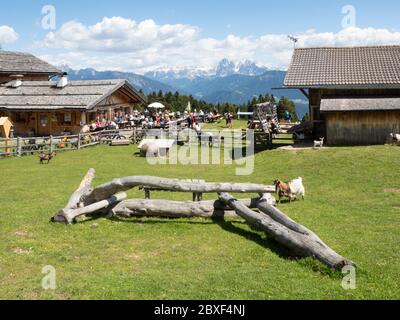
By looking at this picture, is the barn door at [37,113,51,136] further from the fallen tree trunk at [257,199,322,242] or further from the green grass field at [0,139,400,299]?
the fallen tree trunk at [257,199,322,242]

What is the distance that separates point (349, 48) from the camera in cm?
3306

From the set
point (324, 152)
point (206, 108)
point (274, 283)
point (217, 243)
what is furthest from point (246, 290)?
point (206, 108)

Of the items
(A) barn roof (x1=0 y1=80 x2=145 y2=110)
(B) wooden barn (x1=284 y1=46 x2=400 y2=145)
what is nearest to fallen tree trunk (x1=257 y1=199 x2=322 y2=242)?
(B) wooden barn (x1=284 y1=46 x2=400 y2=145)

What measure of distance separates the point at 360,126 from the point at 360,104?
4.15 feet

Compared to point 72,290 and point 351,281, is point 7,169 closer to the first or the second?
point 72,290

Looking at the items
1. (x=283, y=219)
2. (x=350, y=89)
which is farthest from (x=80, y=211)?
(x=350, y=89)

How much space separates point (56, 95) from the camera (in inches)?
1502

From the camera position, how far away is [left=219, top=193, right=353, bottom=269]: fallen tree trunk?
31.2ft

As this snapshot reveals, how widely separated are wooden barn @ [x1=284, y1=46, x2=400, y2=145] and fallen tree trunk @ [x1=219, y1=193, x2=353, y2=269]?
600 inches

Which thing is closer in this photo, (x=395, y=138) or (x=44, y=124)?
(x=395, y=138)

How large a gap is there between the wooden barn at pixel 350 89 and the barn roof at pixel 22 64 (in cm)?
2862

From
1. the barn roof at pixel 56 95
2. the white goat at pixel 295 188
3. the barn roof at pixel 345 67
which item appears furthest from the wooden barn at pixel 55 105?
the white goat at pixel 295 188

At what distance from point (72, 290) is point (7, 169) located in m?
16.6

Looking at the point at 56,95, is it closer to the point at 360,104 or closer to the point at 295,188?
the point at 360,104
